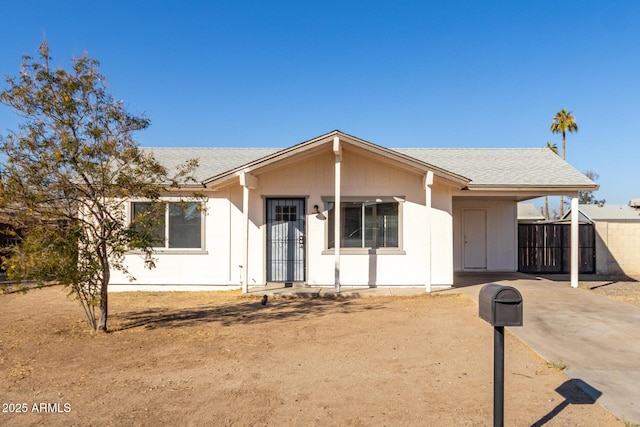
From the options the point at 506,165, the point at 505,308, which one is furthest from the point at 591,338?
the point at 506,165

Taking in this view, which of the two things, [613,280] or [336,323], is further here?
[613,280]

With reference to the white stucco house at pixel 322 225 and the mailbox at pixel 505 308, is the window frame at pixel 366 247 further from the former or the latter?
the mailbox at pixel 505 308

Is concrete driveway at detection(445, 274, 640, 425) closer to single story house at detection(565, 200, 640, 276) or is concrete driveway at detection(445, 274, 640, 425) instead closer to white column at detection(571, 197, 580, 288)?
white column at detection(571, 197, 580, 288)

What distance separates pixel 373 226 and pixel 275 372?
6568 mm

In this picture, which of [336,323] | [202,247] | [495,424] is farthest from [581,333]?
[202,247]

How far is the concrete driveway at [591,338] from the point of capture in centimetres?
446

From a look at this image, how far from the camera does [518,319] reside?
3.20m

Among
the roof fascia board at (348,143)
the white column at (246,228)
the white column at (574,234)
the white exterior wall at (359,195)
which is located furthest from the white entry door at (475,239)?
the white column at (246,228)

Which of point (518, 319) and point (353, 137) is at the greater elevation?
point (353, 137)

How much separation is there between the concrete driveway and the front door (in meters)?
4.18

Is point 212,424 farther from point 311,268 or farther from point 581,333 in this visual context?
point 311,268

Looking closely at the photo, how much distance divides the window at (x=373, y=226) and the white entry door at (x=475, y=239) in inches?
195

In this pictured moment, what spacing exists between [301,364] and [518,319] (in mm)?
3059

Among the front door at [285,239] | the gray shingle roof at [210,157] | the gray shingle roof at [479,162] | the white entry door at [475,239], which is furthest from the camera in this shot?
the white entry door at [475,239]
